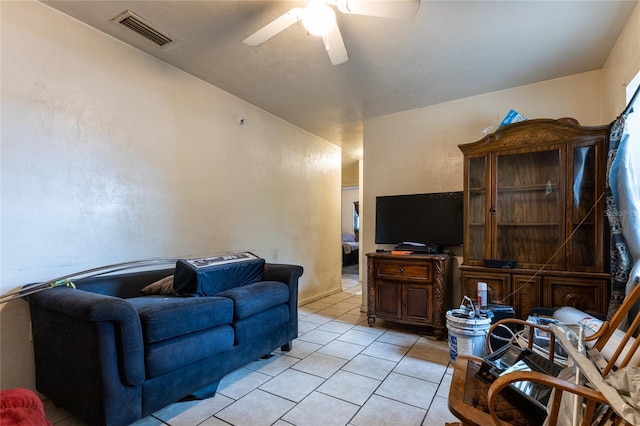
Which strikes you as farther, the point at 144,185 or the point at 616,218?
the point at 144,185

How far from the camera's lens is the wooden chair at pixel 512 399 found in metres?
0.77

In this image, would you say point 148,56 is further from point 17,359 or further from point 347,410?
point 347,410

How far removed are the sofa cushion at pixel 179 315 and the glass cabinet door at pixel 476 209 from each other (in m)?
2.25

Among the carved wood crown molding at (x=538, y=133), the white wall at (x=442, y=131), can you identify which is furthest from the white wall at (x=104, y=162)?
the carved wood crown molding at (x=538, y=133)

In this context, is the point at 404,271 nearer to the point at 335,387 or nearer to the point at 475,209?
the point at 475,209

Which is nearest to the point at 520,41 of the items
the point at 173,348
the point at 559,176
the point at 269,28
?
the point at 559,176

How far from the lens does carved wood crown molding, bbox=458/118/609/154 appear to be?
7.82ft

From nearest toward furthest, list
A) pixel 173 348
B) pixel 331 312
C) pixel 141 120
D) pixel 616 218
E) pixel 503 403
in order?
1. pixel 503 403
2. pixel 173 348
3. pixel 616 218
4. pixel 141 120
5. pixel 331 312

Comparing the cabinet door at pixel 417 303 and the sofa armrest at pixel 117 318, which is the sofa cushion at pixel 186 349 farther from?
the cabinet door at pixel 417 303

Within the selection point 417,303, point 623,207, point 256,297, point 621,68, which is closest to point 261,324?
point 256,297

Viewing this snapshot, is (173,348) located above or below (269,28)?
below

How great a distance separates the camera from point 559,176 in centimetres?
250

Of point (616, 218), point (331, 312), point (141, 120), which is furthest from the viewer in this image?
point (331, 312)

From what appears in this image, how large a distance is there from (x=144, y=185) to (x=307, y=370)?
1.97m
